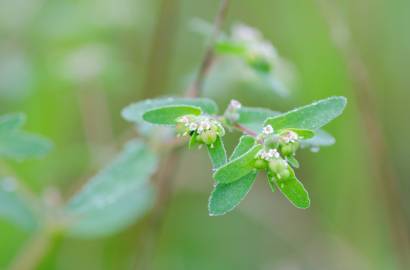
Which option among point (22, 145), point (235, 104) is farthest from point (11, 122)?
point (235, 104)

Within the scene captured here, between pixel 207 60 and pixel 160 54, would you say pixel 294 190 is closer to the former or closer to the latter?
pixel 207 60

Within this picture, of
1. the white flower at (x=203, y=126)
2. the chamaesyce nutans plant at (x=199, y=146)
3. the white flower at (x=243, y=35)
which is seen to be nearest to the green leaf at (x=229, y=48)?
the chamaesyce nutans plant at (x=199, y=146)

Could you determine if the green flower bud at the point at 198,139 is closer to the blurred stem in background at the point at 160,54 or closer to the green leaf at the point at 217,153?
the green leaf at the point at 217,153

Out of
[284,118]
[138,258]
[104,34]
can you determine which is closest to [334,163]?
[138,258]

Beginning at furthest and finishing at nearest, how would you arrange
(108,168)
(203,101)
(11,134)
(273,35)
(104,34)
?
(273,35) → (104,34) → (108,168) → (11,134) → (203,101)

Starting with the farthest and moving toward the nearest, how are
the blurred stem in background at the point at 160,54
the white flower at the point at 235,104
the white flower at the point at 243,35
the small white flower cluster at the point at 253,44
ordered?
the blurred stem in background at the point at 160,54 < the white flower at the point at 243,35 < the small white flower cluster at the point at 253,44 < the white flower at the point at 235,104

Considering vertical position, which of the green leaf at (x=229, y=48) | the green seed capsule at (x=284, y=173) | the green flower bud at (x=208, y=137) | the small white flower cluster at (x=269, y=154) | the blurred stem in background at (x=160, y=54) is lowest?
the green seed capsule at (x=284, y=173)

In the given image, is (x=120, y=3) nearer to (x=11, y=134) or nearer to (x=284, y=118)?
(x=11, y=134)
